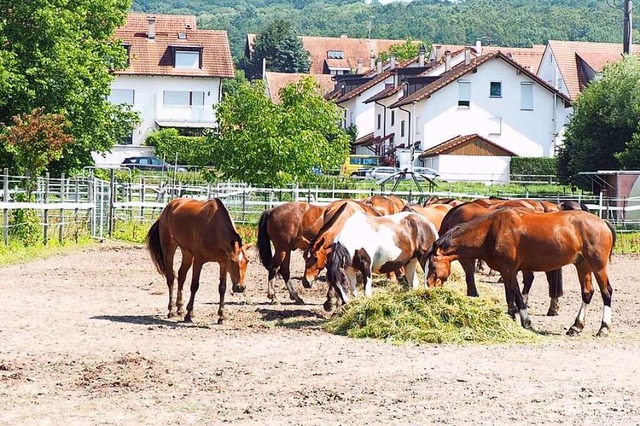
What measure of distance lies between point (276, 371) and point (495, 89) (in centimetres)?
5450

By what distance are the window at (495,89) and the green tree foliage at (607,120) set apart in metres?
14.9

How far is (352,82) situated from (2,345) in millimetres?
78347

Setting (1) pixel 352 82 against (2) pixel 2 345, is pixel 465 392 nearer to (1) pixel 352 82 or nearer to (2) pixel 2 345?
Answer: (2) pixel 2 345

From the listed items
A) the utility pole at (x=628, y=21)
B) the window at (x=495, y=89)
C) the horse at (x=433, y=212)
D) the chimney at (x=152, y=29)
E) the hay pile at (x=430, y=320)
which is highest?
the chimney at (x=152, y=29)

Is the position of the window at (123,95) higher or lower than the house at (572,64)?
lower

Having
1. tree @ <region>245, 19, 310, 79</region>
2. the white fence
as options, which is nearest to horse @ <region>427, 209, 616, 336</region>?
the white fence

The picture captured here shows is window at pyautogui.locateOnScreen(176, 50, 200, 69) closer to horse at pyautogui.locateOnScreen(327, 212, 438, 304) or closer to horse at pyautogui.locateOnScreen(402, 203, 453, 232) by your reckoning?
horse at pyautogui.locateOnScreen(402, 203, 453, 232)

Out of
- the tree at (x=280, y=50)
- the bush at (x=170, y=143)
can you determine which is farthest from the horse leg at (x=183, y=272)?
the tree at (x=280, y=50)

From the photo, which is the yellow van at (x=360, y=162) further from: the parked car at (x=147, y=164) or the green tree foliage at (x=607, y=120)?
the green tree foliage at (x=607, y=120)

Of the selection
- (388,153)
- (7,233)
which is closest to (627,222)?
(7,233)

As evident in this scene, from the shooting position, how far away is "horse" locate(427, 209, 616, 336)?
1359 cm

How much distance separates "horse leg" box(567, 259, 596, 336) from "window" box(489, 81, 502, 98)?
49991 millimetres

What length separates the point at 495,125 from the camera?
6356 centimetres

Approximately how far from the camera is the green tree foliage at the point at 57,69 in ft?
103
